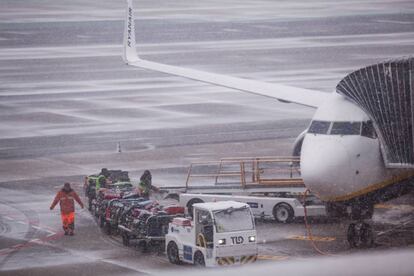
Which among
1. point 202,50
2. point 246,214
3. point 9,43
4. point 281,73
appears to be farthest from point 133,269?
point 9,43

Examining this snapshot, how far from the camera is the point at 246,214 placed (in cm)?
2217

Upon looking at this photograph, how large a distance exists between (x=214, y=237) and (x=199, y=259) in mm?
693

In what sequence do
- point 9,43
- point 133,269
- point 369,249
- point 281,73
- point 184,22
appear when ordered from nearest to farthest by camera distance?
1. point 133,269
2. point 369,249
3. point 281,73
4. point 9,43
5. point 184,22

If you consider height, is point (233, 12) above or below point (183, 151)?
above

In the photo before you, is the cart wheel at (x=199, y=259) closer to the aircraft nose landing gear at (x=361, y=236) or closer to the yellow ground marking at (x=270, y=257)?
the yellow ground marking at (x=270, y=257)

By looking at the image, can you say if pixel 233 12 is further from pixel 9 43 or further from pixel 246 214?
pixel 246 214

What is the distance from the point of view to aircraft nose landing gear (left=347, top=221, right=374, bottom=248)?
2330 cm

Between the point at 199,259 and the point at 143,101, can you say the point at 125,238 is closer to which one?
the point at 199,259

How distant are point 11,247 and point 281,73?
4250 cm

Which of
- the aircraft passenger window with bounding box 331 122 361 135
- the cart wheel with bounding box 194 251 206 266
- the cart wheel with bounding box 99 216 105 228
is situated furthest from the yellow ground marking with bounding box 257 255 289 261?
the cart wheel with bounding box 99 216 105 228

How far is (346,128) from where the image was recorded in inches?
926

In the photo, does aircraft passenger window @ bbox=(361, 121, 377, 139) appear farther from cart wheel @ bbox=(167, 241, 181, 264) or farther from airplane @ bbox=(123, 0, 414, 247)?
cart wheel @ bbox=(167, 241, 181, 264)

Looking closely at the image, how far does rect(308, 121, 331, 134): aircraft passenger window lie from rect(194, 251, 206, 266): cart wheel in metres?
4.97

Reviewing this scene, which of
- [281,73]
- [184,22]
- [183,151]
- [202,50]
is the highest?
[184,22]
